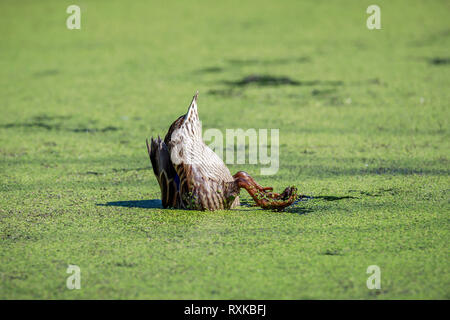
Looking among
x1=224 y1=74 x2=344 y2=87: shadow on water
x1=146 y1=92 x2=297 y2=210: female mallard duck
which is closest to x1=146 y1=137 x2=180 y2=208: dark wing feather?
x1=146 y1=92 x2=297 y2=210: female mallard duck

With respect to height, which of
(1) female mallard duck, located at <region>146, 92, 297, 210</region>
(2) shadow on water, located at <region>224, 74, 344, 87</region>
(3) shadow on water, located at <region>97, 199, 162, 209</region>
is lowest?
(3) shadow on water, located at <region>97, 199, 162, 209</region>

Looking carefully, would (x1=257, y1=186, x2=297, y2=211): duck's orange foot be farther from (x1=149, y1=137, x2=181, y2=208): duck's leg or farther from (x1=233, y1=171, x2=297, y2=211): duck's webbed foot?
(x1=149, y1=137, x2=181, y2=208): duck's leg

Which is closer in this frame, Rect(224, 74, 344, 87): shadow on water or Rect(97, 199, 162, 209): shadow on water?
Rect(97, 199, 162, 209): shadow on water

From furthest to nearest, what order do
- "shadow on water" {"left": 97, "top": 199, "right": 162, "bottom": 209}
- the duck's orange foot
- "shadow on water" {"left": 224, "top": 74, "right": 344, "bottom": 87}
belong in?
"shadow on water" {"left": 224, "top": 74, "right": 344, "bottom": 87}, "shadow on water" {"left": 97, "top": 199, "right": 162, "bottom": 209}, the duck's orange foot

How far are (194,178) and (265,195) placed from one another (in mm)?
299

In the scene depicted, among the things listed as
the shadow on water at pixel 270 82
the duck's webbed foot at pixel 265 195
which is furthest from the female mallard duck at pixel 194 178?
the shadow on water at pixel 270 82

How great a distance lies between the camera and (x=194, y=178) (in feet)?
8.25

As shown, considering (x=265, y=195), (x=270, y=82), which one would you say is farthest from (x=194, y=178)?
(x=270, y=82)

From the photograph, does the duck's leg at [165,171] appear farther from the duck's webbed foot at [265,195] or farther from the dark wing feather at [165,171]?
the duck's webbed foot at [265,195]

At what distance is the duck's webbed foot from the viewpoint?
8.34 ft

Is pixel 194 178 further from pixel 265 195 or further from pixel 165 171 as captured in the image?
pixel 265 195

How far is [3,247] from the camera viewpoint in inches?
88.4

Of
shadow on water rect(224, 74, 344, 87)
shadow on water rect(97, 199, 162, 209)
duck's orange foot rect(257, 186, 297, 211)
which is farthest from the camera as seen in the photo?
shadow on water rect(224, 74, 344, 87)
